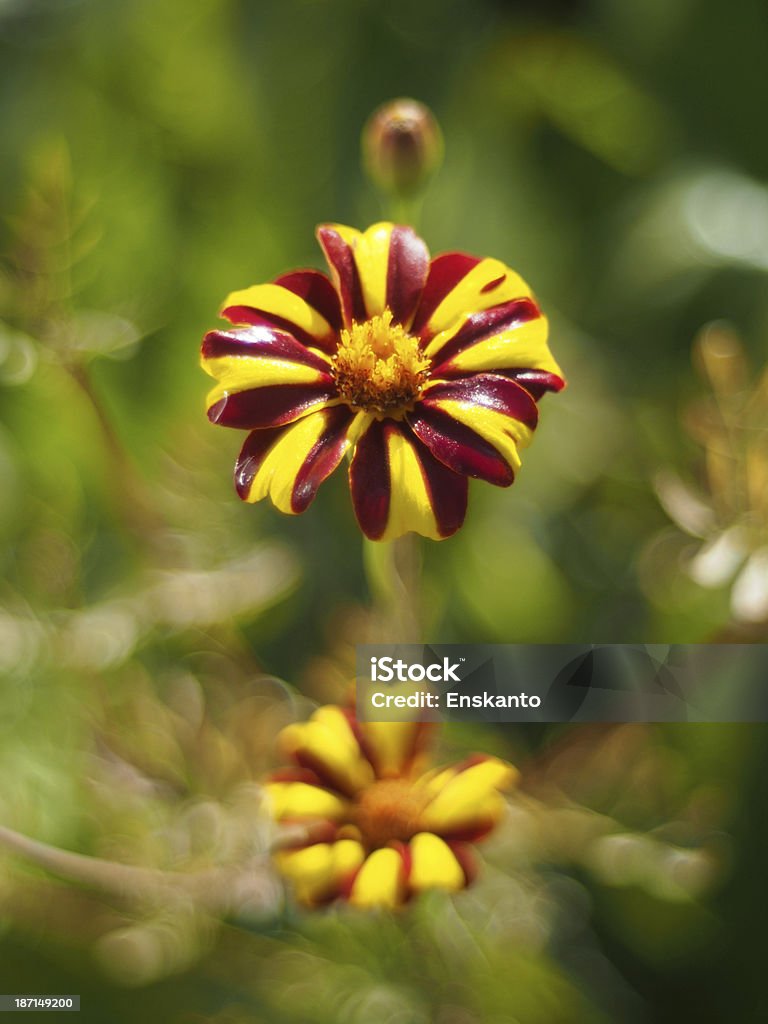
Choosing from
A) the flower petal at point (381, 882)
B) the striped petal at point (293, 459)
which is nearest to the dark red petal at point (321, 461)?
the striped petal at point (293, 459)

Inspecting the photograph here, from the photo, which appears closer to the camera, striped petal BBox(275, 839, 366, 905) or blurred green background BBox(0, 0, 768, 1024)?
striped petal BBox(275, 839, 366, 905)

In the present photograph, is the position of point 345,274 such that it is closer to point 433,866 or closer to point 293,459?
point 293,459

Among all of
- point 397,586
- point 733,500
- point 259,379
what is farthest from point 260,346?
point 733,500

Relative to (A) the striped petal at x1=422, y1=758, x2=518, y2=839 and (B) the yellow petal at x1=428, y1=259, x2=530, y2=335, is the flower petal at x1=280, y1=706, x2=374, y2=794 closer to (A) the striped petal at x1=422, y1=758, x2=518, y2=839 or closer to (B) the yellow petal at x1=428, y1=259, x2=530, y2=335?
(A) the striped petal at x1=422, y1=758, x2=518, y2=839

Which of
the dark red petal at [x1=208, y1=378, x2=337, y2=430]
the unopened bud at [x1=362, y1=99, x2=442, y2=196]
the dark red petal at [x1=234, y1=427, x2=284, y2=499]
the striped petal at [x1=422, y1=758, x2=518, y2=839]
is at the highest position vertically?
the unopened bud at [x1=362, y1=99, x2=442, y2=196]

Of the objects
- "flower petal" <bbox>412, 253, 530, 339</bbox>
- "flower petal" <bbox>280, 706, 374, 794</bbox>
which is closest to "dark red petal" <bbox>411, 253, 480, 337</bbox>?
"flower petal" <bbox>412, 253, 530, 339</bbox>

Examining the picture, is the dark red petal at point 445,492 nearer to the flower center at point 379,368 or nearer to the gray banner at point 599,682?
the flower center at point 379,368
